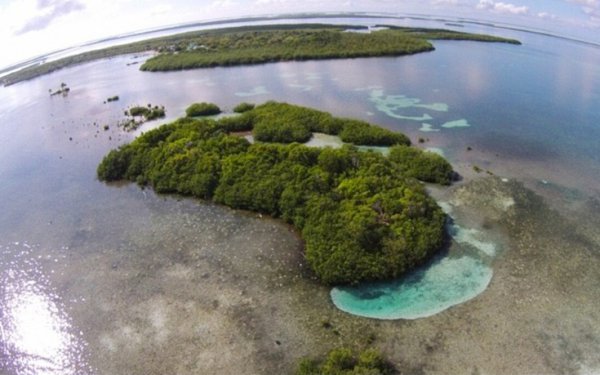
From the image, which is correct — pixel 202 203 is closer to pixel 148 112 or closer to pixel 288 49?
pixel 148 112

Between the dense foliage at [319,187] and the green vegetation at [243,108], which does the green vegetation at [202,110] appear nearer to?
the green vegetation at [243,108]

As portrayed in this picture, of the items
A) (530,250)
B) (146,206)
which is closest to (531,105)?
(530,250)

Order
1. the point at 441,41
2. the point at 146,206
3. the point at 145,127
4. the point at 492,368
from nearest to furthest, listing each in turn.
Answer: the point at 492,368, the point at 146,206, the point at 145,127, the point at 441,41

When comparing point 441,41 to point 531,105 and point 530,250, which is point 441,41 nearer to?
point 531,105

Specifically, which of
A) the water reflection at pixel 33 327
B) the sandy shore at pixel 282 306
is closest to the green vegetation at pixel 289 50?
the sandy shore at pixel 282 306

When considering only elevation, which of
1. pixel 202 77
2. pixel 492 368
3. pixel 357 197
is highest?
pixel 202 77

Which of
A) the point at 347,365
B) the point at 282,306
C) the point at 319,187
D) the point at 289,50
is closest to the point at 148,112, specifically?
the point at 319,187

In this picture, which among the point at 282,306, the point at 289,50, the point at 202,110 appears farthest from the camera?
the point at 289,50
